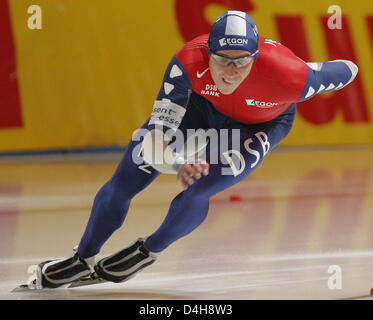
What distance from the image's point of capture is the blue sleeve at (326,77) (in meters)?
3.92

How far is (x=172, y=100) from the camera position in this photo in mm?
3797

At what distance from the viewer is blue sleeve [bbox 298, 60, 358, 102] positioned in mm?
3916

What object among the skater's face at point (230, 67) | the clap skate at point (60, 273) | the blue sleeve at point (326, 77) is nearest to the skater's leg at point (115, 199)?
the clap skate at point (60, 273)

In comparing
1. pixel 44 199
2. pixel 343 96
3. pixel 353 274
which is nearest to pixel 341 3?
pixel 343 96

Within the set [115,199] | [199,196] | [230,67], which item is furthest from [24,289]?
[230,67]

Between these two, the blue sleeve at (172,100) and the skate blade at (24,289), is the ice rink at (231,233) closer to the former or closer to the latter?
the skate blade at (24,289)

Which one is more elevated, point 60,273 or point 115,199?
point 115,199

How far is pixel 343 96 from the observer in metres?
11.4

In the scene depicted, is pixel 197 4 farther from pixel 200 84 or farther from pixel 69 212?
pixel 200 84

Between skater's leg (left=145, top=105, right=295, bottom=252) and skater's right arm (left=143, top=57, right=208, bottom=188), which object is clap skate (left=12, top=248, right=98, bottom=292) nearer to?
skater's leg (left=145, top=105, right=295, bottom=252)

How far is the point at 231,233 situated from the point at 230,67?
2.09 m

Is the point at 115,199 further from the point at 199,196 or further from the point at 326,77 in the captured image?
the point at 326,77

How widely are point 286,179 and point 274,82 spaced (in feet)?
15.7

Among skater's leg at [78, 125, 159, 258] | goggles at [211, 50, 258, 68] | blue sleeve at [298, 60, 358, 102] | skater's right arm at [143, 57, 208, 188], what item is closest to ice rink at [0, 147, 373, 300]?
skater's leg at [78, 125, 159, 258]
